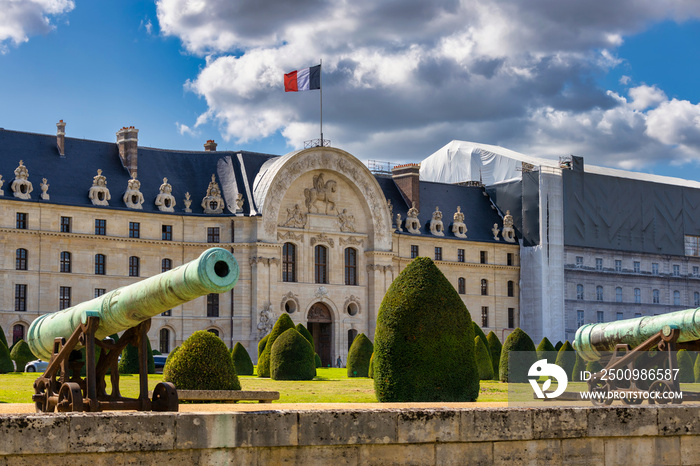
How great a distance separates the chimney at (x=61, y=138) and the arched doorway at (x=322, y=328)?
16.4 m

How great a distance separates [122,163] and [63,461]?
4771 cm

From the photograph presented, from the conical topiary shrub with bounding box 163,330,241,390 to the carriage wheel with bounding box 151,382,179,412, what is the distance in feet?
29.5

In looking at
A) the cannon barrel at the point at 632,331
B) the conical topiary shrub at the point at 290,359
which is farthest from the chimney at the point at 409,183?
the cannon barrel at the point at 632,331

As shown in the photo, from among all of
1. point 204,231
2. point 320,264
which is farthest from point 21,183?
point 320,264

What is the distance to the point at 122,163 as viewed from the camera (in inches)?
2271

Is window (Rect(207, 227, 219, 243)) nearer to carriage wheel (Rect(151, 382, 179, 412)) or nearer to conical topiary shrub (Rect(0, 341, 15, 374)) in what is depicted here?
conical topiary shrub (Rect(0, 341, 15, 374))

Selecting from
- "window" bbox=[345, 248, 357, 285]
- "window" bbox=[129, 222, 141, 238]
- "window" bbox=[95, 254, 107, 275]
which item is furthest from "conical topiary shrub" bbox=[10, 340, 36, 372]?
"window" bbox=[345, 248, 357, 285]

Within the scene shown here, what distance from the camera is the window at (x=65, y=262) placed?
174 feet

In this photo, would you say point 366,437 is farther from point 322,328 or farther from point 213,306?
point 322,328

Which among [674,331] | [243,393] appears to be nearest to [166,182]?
[243,393]

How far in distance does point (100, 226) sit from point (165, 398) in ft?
137

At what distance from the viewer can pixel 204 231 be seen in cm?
5725

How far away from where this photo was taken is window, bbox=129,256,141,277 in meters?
55.1

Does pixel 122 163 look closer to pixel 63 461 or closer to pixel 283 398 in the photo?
pixel 283 398
